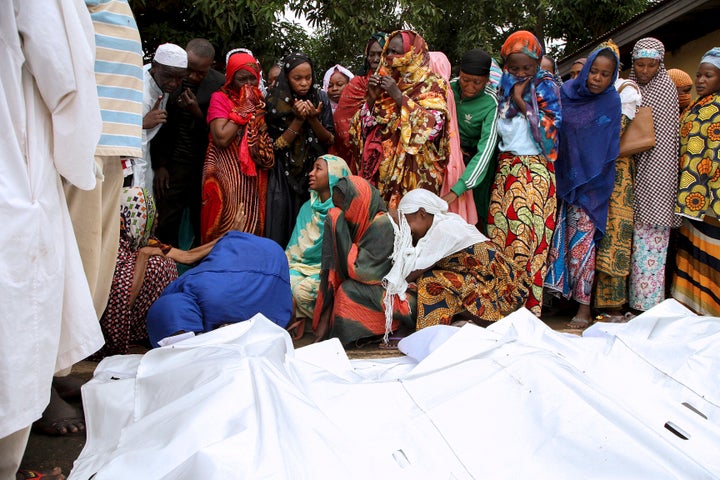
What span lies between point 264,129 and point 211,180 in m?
0.50

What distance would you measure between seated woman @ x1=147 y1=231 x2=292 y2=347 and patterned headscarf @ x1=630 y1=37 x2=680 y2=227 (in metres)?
2.59

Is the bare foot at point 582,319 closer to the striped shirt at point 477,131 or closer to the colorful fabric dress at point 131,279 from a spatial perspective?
the striped shirt at point 477,131

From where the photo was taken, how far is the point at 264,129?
4375 mm

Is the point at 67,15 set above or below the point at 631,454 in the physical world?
above

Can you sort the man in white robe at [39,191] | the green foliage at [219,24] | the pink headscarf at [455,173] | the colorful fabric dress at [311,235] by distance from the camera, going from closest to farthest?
the man in white robe at [39,191], the colorful fabric dress at [311,235], the pink headscarf at [455,173], the green foliage at [219,24]

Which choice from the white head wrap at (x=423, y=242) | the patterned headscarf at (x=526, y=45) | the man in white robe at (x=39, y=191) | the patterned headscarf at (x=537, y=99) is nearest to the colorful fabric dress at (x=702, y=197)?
the patterned headscarf at (x=537, y=99)

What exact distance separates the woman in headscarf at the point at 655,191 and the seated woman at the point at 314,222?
6.76 feet

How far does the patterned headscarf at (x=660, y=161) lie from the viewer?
439 centimetres

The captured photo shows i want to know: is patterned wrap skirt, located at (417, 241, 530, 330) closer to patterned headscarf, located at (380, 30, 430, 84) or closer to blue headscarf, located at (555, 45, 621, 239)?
blue headscarf, located at (555, 45, 621, 239)

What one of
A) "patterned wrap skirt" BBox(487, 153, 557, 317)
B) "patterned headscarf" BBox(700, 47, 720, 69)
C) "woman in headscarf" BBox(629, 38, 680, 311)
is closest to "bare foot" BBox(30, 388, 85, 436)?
"patterned wrap skirt" BBox(487, 153, 557, 317)

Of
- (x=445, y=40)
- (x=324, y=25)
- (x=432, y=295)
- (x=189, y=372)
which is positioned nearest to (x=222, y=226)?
(x=432, y=295)

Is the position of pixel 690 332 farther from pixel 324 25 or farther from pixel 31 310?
pixel 324 25

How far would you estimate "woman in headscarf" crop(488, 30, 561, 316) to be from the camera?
4.18 meters

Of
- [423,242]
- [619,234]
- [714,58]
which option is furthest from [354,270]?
[714,58]
